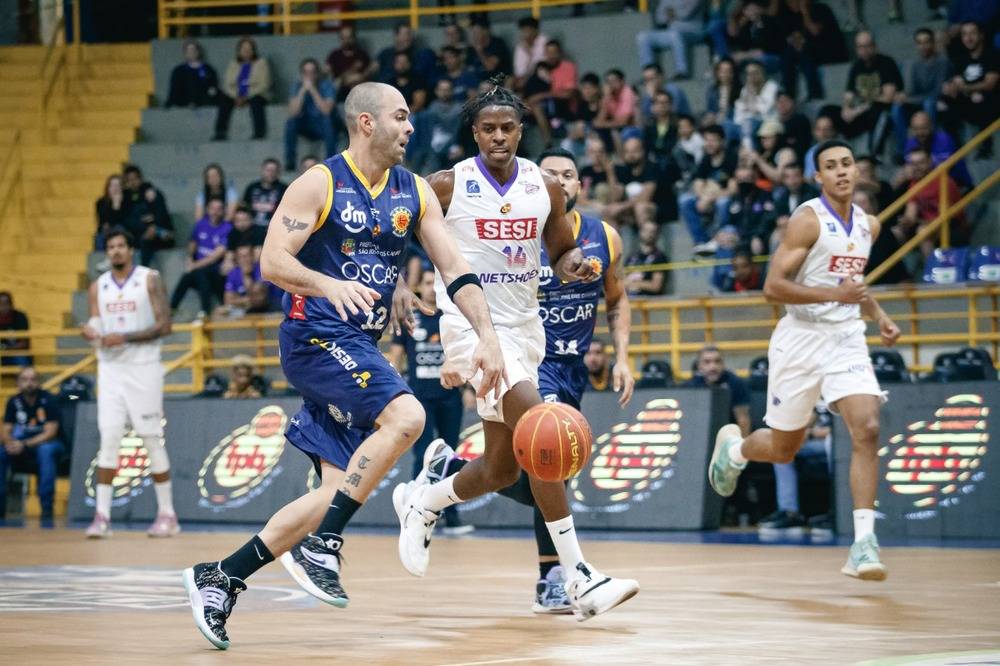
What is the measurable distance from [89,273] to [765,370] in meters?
11.9

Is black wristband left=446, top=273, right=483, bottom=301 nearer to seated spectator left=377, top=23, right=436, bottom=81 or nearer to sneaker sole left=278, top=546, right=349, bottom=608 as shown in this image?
sneaker sole left=278, top=546, right=349, bottom=608

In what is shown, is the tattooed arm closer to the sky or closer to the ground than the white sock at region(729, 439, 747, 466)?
closer to the sky

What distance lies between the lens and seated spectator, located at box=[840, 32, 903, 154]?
1953cm

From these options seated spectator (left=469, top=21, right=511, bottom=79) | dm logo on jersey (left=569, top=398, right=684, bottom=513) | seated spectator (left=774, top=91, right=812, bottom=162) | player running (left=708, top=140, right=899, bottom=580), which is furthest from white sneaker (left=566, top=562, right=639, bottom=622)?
seated spectator (left=469, top=21, right=511, bottom=79)

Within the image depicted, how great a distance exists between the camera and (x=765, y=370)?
1631 centimetres

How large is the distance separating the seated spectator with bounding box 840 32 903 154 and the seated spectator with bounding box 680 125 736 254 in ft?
4.92

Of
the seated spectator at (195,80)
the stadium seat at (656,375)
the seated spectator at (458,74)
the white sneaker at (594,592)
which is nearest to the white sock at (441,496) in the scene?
the white sneaker at (594,592)

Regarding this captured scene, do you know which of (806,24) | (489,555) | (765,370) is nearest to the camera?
(489,555)

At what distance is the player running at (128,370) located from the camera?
1489 cm

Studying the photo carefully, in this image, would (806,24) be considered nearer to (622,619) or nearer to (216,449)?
(216,449)

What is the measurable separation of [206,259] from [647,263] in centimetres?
650

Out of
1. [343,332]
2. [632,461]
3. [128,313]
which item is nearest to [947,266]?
[632,461]

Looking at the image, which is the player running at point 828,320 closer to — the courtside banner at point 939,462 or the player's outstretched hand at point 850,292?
the player's outstretched hand at point 850,292

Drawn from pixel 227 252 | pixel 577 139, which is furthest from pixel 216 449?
pixel 577 139
